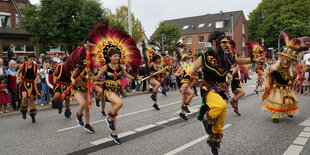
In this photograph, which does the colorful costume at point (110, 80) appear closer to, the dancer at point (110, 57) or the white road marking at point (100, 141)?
the dancer at point (110, 57)

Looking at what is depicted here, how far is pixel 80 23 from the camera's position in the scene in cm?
2330

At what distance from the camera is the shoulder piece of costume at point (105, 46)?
5.75m

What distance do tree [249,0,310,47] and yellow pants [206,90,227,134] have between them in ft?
136

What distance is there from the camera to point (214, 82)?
463 cm

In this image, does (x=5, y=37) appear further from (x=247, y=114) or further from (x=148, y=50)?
(x=247, y=114)

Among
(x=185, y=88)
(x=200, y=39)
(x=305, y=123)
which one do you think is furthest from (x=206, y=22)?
(x=305, y=123)

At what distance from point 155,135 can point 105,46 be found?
7.43ft

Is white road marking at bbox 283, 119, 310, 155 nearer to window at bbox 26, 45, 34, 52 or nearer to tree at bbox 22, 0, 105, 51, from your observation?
tree at bbox 22, 0, 105, 51

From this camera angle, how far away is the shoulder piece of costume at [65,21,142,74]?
575 cm

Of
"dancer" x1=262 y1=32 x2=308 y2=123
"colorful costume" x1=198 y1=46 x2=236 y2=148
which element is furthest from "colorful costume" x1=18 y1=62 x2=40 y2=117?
"dancer" x1=262 y1=32 x2=308 y2=123

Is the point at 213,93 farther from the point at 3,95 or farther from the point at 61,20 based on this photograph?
the point at 61,20

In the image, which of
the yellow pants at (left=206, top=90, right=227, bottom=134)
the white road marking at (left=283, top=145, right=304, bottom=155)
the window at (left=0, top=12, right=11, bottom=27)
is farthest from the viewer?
the window at (left=0, top=12, right=11, bottom=27)

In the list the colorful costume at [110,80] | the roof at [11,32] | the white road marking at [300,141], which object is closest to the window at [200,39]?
the roof at [11,32]

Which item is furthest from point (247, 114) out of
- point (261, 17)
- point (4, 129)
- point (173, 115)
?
point (261, 17)
